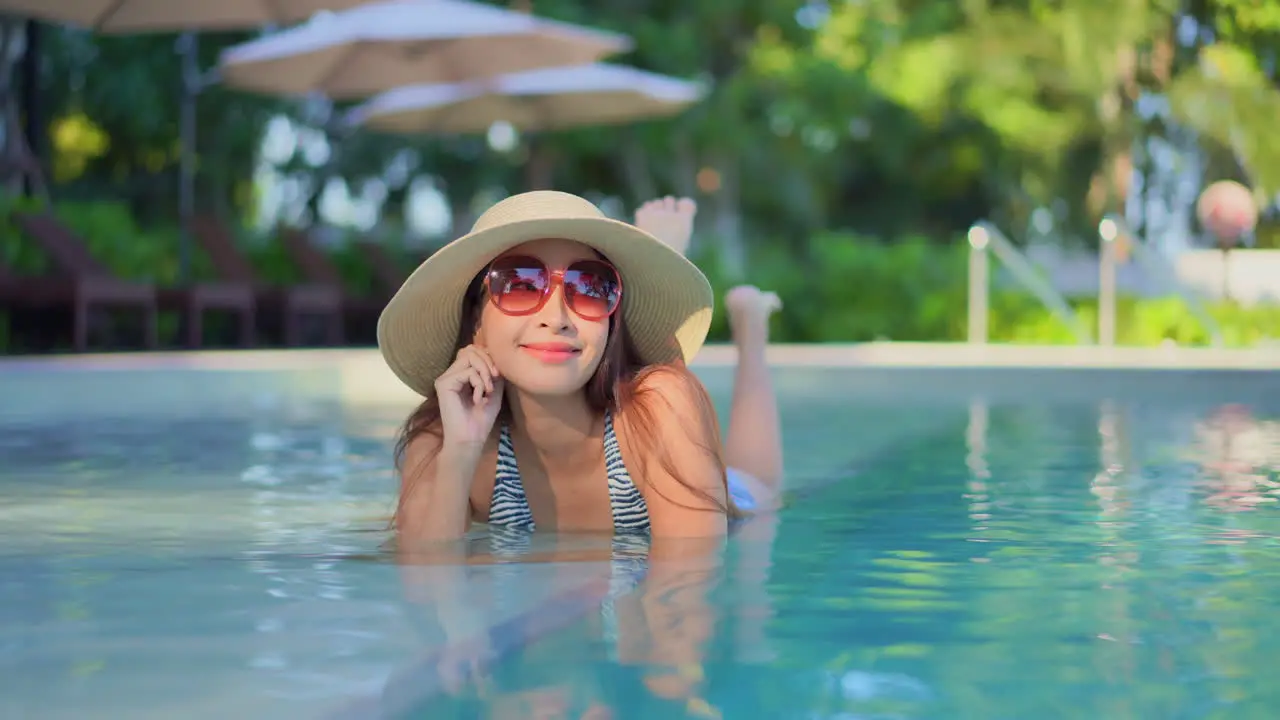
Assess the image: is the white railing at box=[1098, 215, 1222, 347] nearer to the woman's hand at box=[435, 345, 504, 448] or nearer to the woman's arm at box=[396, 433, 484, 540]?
the woman's arm at box=[396, 433, 484, 540]

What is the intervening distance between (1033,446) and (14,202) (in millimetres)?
9433

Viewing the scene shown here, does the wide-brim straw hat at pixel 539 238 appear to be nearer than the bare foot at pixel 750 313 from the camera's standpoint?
Yes

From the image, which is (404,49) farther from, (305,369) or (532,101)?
(305,369)

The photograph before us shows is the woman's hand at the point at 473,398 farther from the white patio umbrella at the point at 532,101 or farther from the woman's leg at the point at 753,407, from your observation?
the white patio umbrella at the point at 532,101

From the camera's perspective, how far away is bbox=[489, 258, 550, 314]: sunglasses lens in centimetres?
393

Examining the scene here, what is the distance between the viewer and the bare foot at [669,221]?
5.03 meters

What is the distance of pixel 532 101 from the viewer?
20344 mm

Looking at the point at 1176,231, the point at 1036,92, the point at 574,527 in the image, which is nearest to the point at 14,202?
the point at 574,527

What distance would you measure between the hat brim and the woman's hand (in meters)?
0.17

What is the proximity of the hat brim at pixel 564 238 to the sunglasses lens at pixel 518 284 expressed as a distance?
7cm

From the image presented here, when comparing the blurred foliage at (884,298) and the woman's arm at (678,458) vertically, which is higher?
the blurred foliage at (884,298)

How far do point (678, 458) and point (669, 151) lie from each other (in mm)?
24330

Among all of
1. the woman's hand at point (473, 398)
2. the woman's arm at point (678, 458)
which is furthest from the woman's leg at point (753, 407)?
the woman's hand at point (473, 398)

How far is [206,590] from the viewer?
3.77 metres
